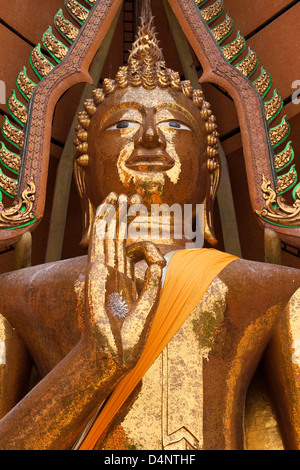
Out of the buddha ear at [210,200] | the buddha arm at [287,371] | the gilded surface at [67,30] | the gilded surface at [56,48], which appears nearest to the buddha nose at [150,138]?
the buddha ear at [210,200]

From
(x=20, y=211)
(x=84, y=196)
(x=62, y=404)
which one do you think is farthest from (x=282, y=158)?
(x=62, y=404)

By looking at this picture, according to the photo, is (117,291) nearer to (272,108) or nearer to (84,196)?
(84,196)

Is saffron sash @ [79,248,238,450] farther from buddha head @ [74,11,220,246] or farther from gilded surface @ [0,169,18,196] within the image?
gilded surface @ [0,169,18,196]

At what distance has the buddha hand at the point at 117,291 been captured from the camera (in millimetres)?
2424

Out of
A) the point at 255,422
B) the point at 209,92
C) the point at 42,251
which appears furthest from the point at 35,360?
the point at 209,92

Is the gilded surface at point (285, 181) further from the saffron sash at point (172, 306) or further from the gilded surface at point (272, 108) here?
the saffron sash at point (172, 306)

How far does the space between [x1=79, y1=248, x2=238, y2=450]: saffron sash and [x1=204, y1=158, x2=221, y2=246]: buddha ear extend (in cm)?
50

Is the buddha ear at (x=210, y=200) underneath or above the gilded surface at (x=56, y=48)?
underneath

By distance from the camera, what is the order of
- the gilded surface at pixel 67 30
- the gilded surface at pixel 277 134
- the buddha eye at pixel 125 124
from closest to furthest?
1. the buddha eye at pixel 125 124
2. the gilded surface at pixel 277 134
3. the gilded surface at pixel 67 30

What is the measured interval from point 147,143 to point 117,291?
3.99ft

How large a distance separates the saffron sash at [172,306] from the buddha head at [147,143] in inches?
20.8

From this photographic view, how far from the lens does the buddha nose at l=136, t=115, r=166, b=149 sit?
3.55 meters

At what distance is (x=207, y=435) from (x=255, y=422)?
46cm

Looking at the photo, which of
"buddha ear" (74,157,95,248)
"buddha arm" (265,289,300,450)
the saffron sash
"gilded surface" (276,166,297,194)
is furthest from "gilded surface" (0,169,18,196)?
"buddha arm" (265,289,300,450)
